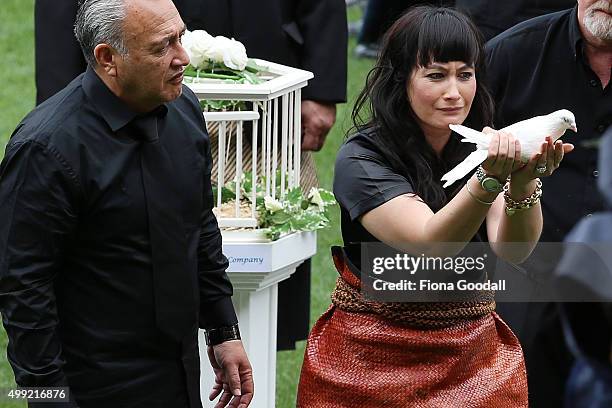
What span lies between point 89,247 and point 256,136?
0.95 m

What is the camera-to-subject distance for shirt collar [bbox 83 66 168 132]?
293 cm

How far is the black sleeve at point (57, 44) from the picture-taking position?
4.72m

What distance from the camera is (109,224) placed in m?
2.94

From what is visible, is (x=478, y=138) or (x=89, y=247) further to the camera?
(x=89, y=247)

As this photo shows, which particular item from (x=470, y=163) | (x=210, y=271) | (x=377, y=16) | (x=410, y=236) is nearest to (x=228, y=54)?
Result: (x=210, y=271)

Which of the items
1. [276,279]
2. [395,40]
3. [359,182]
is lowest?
[276,279]

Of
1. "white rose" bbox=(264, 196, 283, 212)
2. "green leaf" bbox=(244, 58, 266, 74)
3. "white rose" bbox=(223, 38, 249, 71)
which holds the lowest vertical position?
"white rose" bbox=(264, 196, 283, 212)

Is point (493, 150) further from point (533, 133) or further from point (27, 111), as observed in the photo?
point (27, 111)

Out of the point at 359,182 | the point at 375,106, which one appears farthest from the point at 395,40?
the point at 359,182

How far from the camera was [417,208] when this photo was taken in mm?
2938

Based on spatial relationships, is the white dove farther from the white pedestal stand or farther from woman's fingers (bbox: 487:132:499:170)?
the white pedestal stand

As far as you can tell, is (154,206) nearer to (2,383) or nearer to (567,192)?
(567,192)

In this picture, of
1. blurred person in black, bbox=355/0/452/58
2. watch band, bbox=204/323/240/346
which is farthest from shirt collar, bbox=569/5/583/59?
blurred person in black, bbox=355/0/452/58

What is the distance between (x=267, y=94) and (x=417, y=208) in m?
0.93
